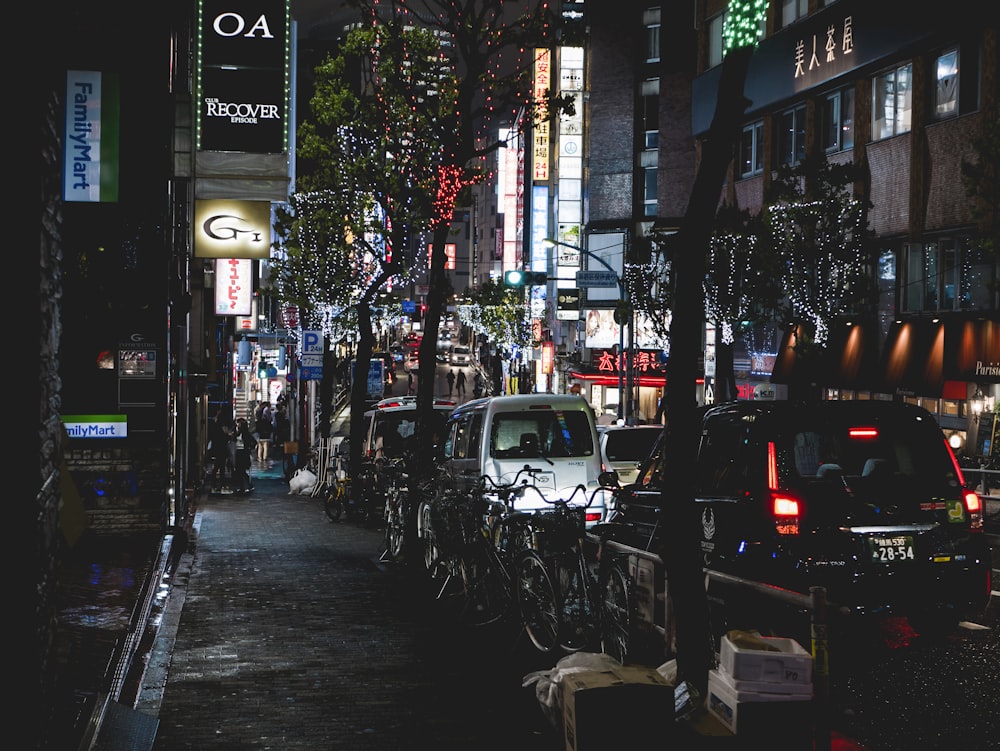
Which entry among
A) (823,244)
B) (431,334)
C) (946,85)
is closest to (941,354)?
(823,244)

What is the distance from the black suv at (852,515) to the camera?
29.0ft

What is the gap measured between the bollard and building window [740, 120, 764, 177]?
37116mm

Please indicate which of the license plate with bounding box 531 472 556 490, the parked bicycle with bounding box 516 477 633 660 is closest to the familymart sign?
the parked bicycle with bounding box 516 477 633 660

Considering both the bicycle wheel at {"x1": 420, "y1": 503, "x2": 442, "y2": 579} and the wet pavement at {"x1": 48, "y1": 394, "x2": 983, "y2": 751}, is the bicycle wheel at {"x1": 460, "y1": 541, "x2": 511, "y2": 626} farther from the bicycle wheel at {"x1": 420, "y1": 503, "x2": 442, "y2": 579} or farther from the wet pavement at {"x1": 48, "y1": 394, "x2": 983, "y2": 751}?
the bicycle wheel at {"x1": 420, "y1": 503, "x2": 442, "y2": 579}

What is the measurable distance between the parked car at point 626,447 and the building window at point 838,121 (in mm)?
18952

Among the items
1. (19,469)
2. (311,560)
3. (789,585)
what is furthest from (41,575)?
(311,560)

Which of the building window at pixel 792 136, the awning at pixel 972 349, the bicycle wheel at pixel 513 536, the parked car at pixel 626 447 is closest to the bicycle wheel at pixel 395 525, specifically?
the parked car at pixel 626 447

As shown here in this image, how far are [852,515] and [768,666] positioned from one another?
3.56 metres

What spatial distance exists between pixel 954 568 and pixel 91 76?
8966mm

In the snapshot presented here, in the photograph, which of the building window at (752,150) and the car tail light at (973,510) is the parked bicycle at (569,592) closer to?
the car tail light at (973,510)

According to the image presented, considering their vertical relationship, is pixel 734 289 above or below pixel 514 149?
below

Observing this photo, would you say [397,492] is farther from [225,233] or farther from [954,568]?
[954,568]

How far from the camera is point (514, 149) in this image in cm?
9594

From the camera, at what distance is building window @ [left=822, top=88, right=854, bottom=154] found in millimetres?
35438
